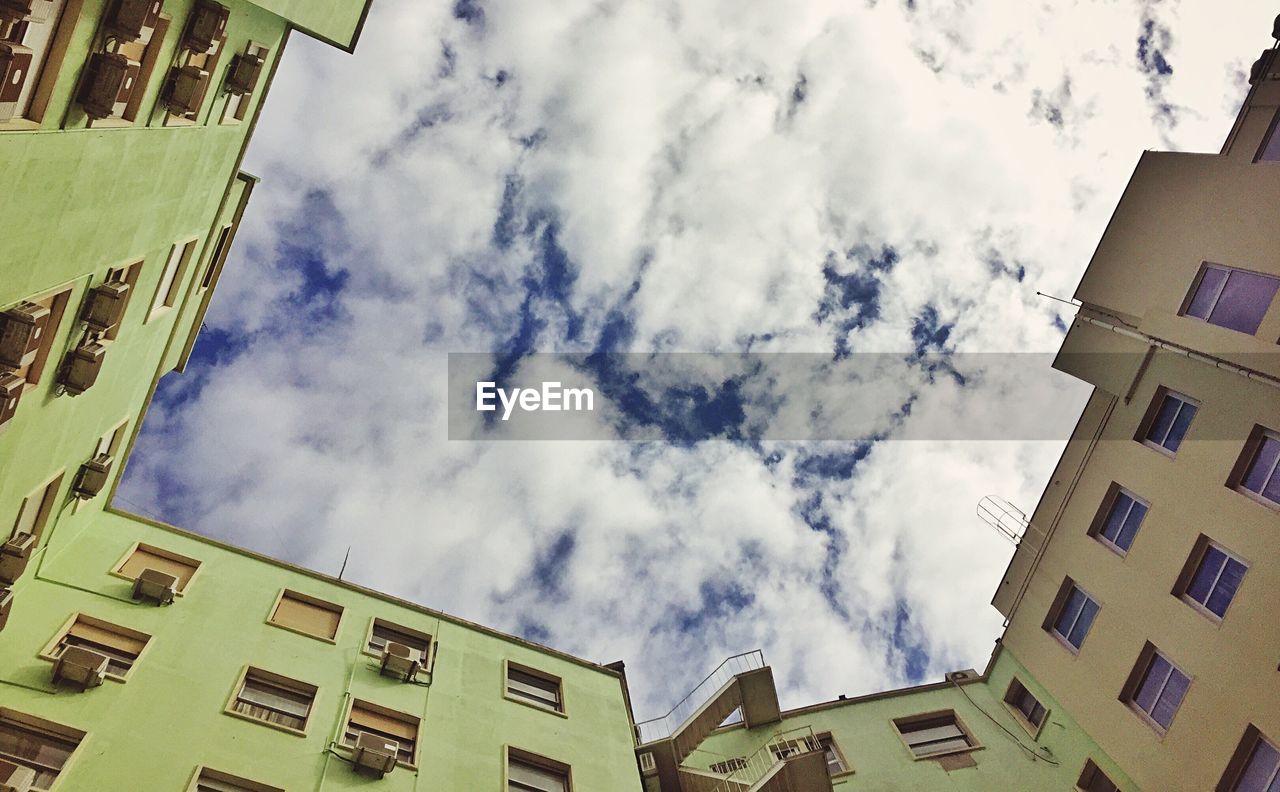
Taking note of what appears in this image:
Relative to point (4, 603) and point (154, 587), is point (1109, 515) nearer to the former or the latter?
point (154, 587)

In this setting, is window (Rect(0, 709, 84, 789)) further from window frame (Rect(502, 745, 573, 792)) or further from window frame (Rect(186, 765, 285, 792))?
window frame (Rect(502, 745, 573, 792))

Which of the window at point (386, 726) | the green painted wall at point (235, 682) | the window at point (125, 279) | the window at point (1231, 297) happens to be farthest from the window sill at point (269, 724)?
the window at point (1231, 297)

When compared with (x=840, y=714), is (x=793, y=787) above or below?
below

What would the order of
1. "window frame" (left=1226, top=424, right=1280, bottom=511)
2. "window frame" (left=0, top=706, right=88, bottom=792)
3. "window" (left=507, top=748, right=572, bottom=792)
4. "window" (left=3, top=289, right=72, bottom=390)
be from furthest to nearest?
"window" (left=507, top=748, right=572, bottom=792)
"window frame" (left=1226, top=424, right=1280, bottom=511)
"window frame" (left=0, top=706, right=88, bottom=792)
"window" (left=3, top=289, right=72, bottom=390)

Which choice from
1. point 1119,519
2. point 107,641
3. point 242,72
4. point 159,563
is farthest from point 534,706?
point 242,72

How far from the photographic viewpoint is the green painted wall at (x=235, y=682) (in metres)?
14.5

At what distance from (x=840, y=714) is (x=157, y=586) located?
19.9 metres

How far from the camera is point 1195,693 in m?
16.9

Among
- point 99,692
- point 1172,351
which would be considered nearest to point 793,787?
point 1172,351

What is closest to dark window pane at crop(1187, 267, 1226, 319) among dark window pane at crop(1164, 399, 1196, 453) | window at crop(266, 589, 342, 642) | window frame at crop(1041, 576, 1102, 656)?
dark window pane at crop(1164, 399, 1196, 453)

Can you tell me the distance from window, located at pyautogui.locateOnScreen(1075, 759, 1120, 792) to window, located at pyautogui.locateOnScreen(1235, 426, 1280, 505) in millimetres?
8093

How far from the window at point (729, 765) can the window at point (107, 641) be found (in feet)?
53.7

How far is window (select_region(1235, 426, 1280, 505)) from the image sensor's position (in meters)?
16.5

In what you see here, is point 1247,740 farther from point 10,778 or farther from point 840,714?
point 10,778
